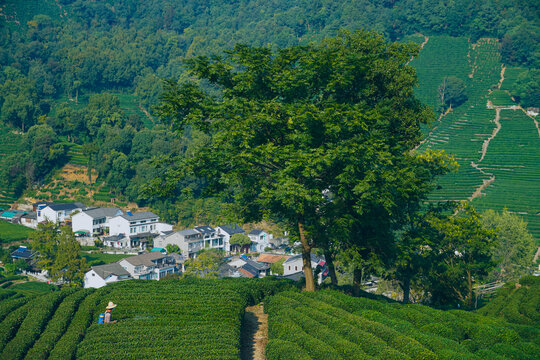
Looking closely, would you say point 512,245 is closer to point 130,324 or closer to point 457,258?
point 457,258

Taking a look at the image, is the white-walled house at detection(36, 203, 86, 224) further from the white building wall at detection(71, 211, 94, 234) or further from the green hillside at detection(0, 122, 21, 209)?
the green hillside at detection(0, 122, 21, 209)

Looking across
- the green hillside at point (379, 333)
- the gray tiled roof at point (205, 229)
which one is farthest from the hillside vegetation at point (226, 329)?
the gray tiled roof at point (205, 229)

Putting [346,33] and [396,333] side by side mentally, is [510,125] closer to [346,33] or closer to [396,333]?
[346,33]

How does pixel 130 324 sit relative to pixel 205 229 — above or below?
below

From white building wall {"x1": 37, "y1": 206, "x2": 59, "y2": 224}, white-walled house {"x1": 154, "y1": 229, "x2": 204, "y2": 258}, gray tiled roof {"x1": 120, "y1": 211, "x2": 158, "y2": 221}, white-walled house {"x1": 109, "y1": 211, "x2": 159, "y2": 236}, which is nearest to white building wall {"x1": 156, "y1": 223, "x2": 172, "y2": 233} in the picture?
white-walled house {"x1": 109, "y1": 211, "x2": 159, "y2": 236}

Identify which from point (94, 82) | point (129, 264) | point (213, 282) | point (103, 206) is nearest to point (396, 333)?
point (213, 282)

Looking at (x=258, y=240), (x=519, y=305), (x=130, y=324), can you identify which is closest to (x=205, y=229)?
(x=258, y=240)

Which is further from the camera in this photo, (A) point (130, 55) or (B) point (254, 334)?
(A) point (130, 55)
